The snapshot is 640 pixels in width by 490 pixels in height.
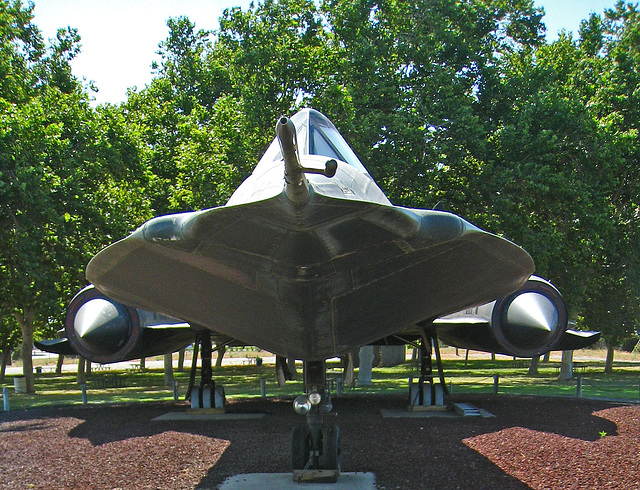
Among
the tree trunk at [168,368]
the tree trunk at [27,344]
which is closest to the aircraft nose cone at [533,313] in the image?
the tree trunk at [168,368]

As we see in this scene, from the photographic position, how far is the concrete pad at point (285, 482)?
547 cm

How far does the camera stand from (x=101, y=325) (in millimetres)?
8320

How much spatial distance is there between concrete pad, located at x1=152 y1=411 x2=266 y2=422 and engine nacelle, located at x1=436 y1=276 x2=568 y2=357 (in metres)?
4.06

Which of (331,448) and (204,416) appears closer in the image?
(331,448)

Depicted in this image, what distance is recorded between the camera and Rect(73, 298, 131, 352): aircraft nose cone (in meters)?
8.19

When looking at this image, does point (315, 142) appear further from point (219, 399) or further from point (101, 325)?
point (219, 399)

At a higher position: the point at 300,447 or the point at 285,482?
the point at 300,447

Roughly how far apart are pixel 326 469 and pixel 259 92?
611 inches

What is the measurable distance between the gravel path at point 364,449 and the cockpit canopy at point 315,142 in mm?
3032

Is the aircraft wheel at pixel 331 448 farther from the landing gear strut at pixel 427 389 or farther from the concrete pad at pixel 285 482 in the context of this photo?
the landing gear strut at pixel 427 389

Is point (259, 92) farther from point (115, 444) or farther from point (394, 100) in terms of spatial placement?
point (115, 444)

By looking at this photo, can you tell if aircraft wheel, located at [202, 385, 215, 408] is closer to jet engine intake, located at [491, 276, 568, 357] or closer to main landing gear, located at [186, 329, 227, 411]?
main landing gear, located at [186, 329, 227, 411]

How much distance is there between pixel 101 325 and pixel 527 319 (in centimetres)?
550

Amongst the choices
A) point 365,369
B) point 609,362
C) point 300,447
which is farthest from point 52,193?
point 609,362
